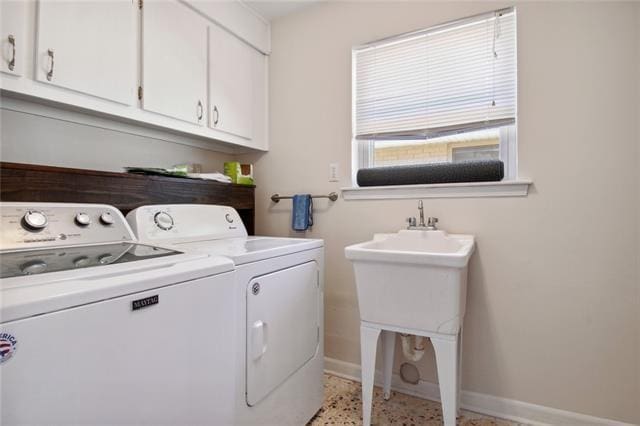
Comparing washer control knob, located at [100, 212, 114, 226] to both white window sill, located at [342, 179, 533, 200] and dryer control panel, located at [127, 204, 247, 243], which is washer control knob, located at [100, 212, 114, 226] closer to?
dryer control panel, located at [127, 204, 247, 243]

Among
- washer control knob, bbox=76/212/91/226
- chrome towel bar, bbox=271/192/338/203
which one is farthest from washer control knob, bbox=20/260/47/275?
chrome towel bar, bbox=271/192/338/203

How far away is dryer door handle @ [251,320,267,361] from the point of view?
1.16 metres

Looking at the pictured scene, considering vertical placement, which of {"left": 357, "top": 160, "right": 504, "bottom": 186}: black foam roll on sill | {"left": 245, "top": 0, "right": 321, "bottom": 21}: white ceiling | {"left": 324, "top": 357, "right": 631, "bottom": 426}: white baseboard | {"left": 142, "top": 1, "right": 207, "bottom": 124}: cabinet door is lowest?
{"left": 324, "top": 357, "right": 631, "bottom": 426}: white baseboard

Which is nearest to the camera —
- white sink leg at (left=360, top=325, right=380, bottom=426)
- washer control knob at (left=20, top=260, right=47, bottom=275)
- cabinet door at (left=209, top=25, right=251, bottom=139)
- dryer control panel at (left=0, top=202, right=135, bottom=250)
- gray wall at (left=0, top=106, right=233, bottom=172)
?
washer control knob at (left=20, top=260, right=47, bottom=275)

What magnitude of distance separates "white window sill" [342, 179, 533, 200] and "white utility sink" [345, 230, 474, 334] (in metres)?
0.31

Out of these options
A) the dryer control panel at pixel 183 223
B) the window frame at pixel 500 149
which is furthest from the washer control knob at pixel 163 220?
the window frame at pixel 500 149

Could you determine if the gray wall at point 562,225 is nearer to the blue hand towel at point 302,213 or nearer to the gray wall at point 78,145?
the blue hand towel at point 302,213

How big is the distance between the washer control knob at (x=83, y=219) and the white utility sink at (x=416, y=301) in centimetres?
101

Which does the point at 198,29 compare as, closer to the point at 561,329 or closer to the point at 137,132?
the point at 137,132

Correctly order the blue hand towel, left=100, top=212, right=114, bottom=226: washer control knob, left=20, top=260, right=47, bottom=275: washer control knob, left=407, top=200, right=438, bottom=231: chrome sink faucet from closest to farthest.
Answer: left=20, top=260, right=47, bottom=275: washer control knob, left=100, top=212, right=114, bottom=226: washer control knob, left=407, top=200, right=438, bottom=231: chrome sink faucet, the blue hand towel

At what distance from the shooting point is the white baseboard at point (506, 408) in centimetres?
148

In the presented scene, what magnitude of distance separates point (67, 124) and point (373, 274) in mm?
1547

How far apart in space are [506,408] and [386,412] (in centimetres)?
58

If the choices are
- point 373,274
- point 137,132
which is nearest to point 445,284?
point 373,274
